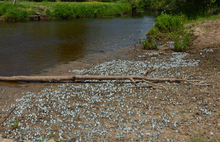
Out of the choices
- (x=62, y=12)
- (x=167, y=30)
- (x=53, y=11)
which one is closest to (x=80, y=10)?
(x=62, y=12)

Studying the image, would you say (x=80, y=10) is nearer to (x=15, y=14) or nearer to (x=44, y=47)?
(x=15, y=14)

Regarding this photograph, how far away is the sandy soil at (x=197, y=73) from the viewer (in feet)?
21.9

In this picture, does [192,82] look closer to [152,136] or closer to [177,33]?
[152,136]

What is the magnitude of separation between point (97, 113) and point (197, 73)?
689 cm

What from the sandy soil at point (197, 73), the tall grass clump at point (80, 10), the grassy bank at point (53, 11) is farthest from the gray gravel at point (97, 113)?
the tall grass clump at point (80, 10)

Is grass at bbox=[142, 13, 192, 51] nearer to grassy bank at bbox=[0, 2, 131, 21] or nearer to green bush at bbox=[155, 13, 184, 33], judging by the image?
green bush at bbox=[155, 13, 184, 33]

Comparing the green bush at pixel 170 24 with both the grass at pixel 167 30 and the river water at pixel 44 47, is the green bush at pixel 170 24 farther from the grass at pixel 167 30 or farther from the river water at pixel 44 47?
the river water at pixel 44 47

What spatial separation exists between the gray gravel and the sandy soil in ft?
1.05

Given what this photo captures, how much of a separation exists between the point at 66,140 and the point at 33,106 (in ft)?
9.34

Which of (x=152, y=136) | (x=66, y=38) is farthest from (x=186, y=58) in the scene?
(x=66, y=38)

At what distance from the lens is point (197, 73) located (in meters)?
11.4

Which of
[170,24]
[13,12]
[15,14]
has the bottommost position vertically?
[170,24]

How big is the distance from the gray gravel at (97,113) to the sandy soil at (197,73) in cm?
32

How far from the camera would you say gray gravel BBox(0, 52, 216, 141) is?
6.68m
